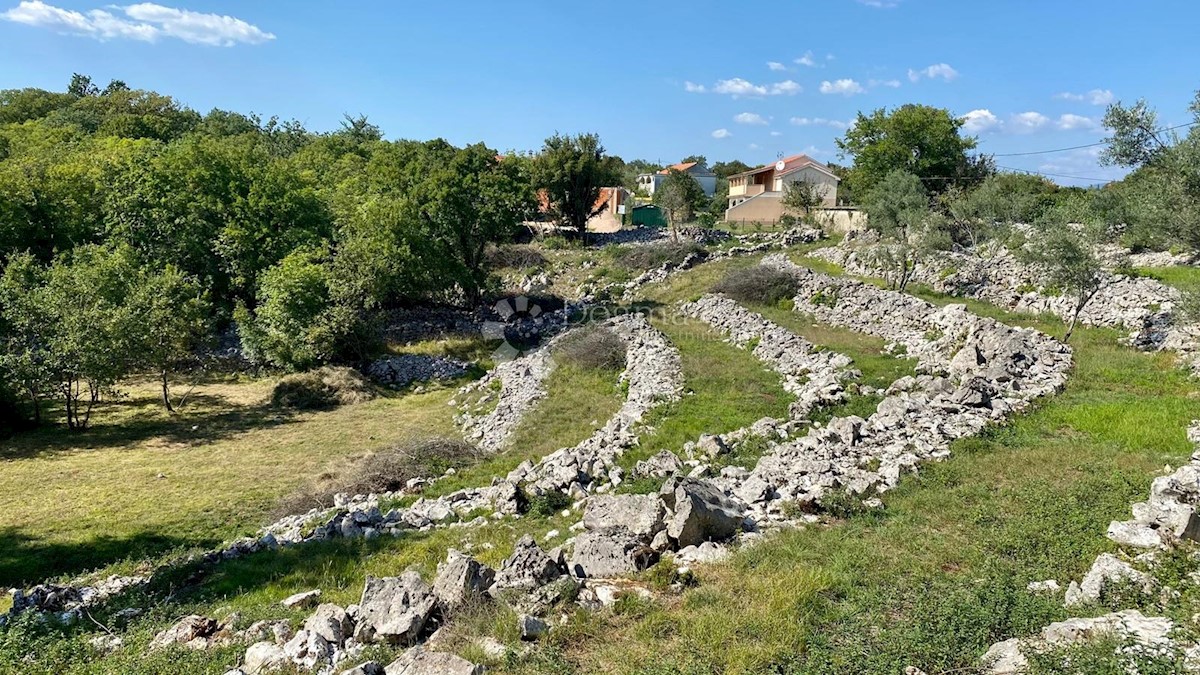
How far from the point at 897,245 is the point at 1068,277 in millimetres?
12547

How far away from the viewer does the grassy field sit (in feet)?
19.9

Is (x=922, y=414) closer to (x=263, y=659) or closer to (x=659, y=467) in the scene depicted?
(x=659, y=467)

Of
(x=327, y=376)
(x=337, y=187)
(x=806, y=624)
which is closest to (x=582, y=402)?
(x=327, y=376)

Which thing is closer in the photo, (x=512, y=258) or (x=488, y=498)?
(x=488, y=498)

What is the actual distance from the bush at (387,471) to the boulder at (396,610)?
728 centimetres

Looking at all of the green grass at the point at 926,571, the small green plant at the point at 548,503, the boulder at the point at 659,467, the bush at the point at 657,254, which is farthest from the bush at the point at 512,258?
the green grass at the point at 926,571

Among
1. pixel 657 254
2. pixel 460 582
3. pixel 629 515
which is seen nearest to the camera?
pixel 460 582

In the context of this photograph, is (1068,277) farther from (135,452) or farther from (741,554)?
(135,452)

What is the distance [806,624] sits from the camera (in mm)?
6312

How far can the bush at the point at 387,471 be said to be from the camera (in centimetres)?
1391

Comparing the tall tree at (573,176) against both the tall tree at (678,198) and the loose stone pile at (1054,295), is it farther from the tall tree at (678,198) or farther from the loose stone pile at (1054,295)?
the loose stone pile at (1054,295)

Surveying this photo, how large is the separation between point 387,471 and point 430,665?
9.54m

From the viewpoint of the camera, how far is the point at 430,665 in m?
5.75

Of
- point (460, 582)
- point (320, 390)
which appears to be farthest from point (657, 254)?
point (460, 582)
